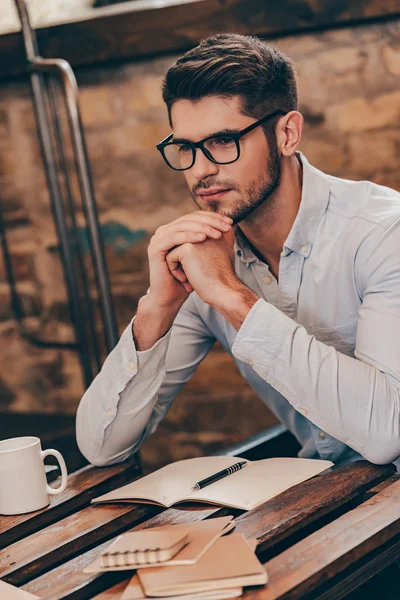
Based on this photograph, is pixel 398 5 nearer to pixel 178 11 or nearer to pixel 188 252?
pixel 178 11

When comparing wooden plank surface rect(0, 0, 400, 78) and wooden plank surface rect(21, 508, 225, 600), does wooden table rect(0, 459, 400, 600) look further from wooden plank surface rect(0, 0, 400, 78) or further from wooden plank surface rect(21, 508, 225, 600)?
wooden plank surface rect(0, 0, 400, 78)

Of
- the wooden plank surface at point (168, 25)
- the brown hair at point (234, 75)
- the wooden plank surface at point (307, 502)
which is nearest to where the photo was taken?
the wooden plank surface at point (307, 502)

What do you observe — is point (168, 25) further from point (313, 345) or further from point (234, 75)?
point (313, 345)

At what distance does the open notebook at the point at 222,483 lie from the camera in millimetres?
1355

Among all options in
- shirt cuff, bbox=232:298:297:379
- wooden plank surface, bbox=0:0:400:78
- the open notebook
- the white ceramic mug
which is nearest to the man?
shirt cuff, bbox=232:298:297:379

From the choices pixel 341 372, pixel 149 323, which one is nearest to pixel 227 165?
pixel 149 323

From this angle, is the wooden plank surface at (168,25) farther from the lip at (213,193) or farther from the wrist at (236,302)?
the wrist at (236,302)

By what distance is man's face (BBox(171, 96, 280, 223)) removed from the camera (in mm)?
1712

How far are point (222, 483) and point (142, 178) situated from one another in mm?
2025

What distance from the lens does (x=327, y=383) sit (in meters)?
1.48

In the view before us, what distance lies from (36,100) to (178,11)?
2.31 ft

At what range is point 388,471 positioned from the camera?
145 cm

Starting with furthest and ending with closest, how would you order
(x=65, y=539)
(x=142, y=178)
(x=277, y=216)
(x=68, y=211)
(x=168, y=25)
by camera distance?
(x=68, y=211) → (x=142, y=178) → (x=168, y=25) → (x=277, y=216) → (x=65, y=539)

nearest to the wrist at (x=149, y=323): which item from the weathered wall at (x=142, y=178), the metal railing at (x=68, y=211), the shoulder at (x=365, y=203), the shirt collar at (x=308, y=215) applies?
the shirt collar at (x=308, y=215)
